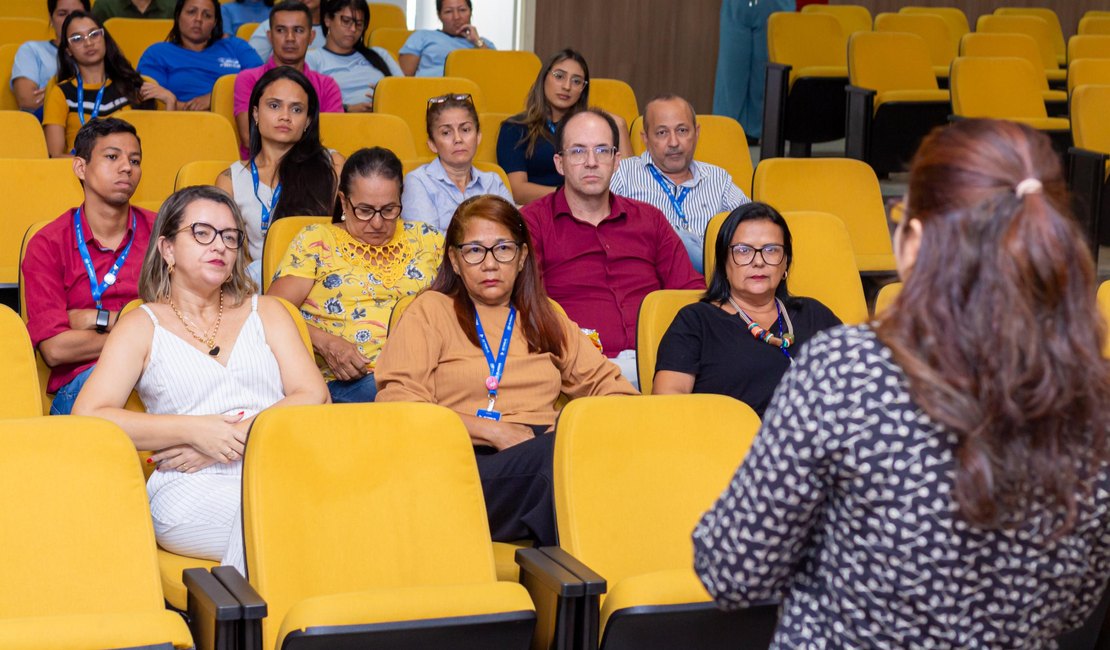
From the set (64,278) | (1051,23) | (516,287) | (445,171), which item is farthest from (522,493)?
(1051,23)

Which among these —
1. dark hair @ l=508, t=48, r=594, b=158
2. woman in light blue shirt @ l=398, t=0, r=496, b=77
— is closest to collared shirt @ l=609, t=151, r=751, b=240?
dark hair @ l=508, t=48, r=594, b=158

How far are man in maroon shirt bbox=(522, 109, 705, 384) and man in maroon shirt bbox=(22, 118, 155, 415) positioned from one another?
3.58ft

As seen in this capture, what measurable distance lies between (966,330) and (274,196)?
3.19 metres

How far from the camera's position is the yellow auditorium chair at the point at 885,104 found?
254 inches

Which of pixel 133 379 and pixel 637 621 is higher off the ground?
pixel 133 379

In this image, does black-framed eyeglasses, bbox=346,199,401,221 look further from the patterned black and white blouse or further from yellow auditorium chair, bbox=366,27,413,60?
yellow auditorium chair, bbox=366,27,413,60

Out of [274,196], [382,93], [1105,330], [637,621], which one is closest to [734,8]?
[382,93]

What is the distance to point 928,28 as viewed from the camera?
319 inches

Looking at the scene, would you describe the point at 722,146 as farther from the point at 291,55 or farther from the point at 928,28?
the point at 928,28

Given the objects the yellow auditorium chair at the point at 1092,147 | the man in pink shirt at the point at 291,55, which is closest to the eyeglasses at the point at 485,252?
the man in pink shirt at the point at 291,55

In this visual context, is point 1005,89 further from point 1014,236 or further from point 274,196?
point 1014,236

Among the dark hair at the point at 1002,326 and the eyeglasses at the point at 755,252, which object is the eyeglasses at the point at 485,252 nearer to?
the eyeglasses at the point at 755,252

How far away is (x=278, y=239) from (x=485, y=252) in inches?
32.5

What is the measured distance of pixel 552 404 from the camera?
3.17 meters
